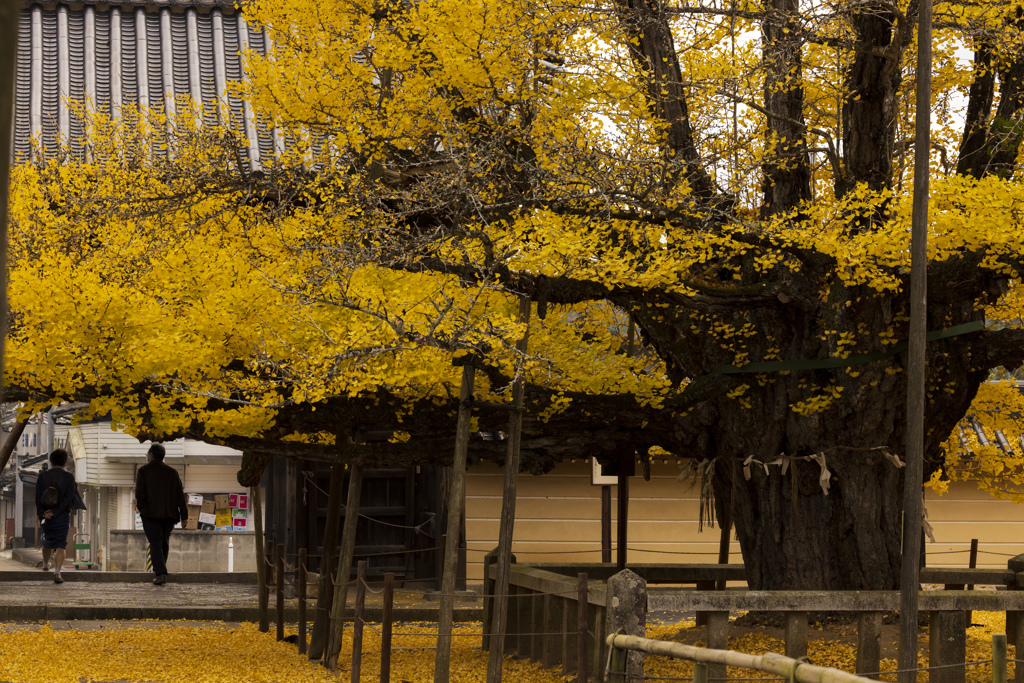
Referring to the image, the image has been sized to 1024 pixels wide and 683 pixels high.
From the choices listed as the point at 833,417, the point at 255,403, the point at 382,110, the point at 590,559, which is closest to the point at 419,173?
the point at 382,110

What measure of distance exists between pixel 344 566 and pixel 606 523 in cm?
587

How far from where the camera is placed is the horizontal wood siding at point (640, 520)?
50.9ft

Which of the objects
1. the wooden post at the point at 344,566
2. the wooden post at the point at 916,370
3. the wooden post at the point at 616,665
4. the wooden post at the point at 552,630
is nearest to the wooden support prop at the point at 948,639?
the wooden post at the point at 916,370

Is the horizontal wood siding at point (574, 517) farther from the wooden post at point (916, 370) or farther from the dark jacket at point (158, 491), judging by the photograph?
the wooden post at point (916, 370)

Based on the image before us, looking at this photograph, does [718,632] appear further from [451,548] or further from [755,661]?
[755,661]

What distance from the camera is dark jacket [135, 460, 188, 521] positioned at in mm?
13508

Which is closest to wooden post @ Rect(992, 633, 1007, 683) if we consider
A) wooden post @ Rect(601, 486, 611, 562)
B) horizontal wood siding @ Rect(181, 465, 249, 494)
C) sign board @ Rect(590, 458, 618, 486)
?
wooden post @ Rect(601, 486, 611, 562)

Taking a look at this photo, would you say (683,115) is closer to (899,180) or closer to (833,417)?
(899,180)

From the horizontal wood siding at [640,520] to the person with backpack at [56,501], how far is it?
5.31 metres

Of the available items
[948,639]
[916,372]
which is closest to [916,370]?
[916,372]

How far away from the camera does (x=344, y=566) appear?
30.9 feet

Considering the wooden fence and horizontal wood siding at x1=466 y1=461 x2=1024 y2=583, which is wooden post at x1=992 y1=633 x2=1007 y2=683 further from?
horizontal wood siding at x1=466 y1=461 x2=1024 y2=583

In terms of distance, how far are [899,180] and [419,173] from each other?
491 cm

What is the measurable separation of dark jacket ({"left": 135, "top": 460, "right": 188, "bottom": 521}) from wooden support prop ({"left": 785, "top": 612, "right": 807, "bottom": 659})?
8.67 meters
